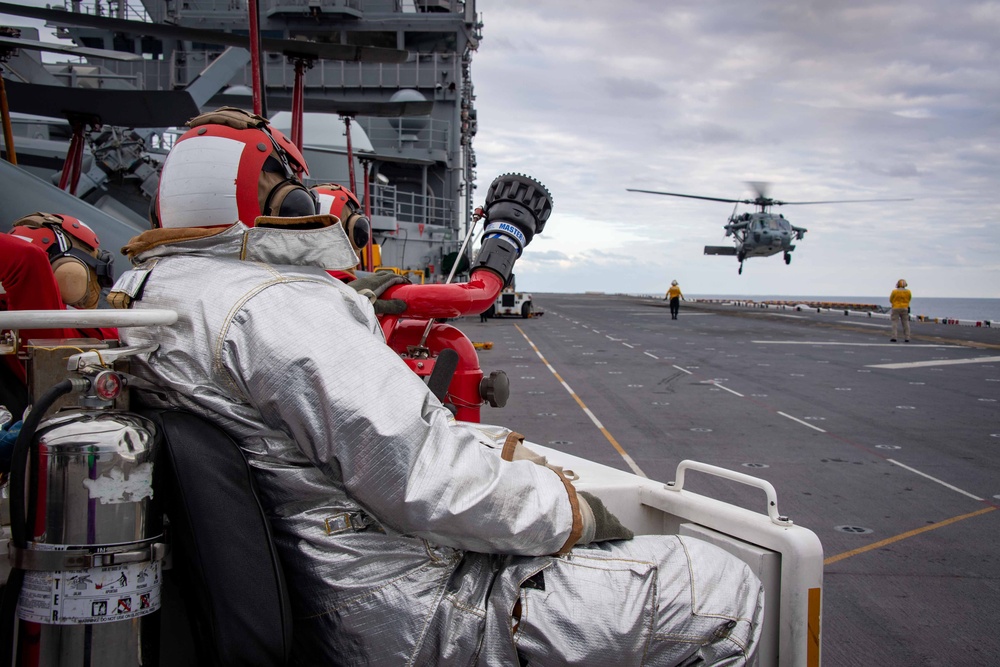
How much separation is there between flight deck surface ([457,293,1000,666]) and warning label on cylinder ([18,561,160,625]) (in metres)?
3.08

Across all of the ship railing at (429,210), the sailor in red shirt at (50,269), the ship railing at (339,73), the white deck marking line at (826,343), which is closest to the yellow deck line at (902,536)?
the sailor in red shirt at (50,269)

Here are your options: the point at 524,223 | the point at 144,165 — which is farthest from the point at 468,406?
the point at 144,165

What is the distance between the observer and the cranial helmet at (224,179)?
6.41ft

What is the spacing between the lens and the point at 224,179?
195 centimetres

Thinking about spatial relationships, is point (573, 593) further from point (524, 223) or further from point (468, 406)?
point (468, 406)

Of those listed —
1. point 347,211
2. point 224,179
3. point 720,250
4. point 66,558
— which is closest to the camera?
point 66,558

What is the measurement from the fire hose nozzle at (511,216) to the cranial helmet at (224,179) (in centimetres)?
228

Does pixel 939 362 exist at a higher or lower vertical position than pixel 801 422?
Answer: higher

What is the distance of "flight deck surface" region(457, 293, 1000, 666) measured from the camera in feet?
12.4

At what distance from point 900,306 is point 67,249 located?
882 inches

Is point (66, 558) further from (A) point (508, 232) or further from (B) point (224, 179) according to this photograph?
(A) point (508, 232)

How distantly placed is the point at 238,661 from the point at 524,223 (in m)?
3.17

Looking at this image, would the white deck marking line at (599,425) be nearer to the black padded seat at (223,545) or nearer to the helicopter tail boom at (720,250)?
the black padded seat at (223,545)

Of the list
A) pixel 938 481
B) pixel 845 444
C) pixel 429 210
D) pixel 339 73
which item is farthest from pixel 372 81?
pixel 938 481
